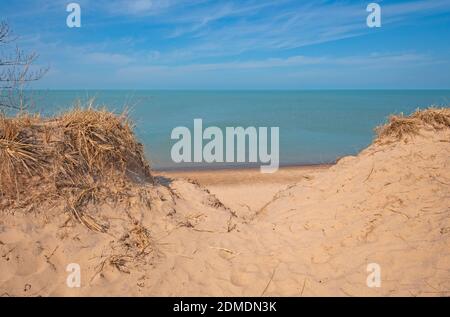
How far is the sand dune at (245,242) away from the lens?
12.4 feet

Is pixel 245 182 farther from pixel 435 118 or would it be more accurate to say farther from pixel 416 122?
pixel 435 118

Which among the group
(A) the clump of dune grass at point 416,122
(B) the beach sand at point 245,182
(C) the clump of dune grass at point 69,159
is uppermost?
(A) the clump of dune grass at point 416,122

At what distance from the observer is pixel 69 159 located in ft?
15.4

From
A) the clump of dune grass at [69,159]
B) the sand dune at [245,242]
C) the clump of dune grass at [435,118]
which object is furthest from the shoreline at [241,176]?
the clump of dune grass at [69,159]

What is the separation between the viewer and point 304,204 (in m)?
6.67

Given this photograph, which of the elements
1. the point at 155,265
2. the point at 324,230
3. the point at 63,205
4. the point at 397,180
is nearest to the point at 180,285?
the point at 155,265

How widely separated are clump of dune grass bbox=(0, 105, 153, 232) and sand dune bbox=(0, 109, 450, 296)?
12 cm

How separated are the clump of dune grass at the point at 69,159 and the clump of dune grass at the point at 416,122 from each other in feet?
17.3

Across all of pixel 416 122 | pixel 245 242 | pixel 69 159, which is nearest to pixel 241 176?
pixel 416 122

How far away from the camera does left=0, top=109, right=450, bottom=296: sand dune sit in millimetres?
3779

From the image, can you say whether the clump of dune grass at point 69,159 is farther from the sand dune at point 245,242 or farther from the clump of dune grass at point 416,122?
the clump of dune grass at point 416,122

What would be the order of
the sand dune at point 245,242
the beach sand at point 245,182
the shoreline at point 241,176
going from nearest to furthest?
the sand dune at point 245,242
the beach sand at point 245,182
the shoreline at point 241,176
